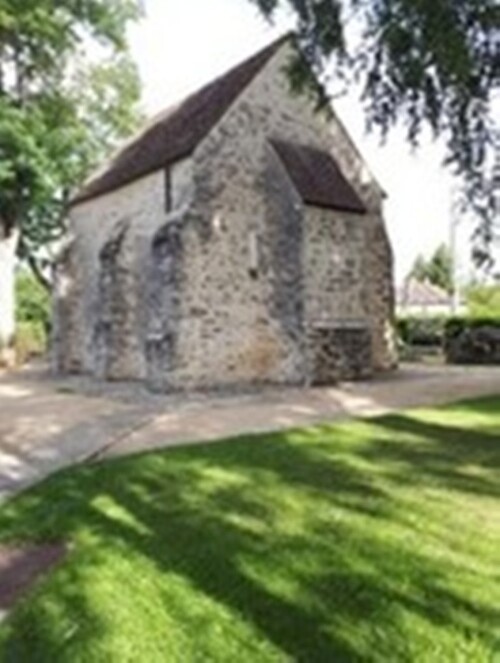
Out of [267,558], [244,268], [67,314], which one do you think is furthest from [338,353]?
[267,558]

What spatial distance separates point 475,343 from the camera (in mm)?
30062

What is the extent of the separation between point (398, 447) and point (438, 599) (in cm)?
643

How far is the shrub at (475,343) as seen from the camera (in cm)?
2986

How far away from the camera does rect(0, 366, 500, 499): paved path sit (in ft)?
45.4

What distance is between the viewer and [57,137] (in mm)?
32406

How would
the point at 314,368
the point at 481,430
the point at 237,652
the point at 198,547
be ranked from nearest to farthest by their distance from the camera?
the point at 237,652 → the point at 198,547 → the point at 481,430 → the point at 314,368

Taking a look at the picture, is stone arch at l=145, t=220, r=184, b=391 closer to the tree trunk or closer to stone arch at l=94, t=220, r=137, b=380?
stone arch at l=94, t=220, r=137, b=380

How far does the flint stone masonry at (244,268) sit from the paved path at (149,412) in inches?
53.4

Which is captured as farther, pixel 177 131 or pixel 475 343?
pixel 475 343

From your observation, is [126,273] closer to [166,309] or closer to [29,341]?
[166,309]

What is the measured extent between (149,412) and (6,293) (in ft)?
61.1

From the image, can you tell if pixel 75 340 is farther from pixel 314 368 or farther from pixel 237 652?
pixel 237 652

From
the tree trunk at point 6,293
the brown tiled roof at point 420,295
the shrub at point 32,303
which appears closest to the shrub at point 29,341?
the shrub at point 32,303

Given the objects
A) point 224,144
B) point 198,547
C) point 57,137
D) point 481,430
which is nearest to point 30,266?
point 57,137
